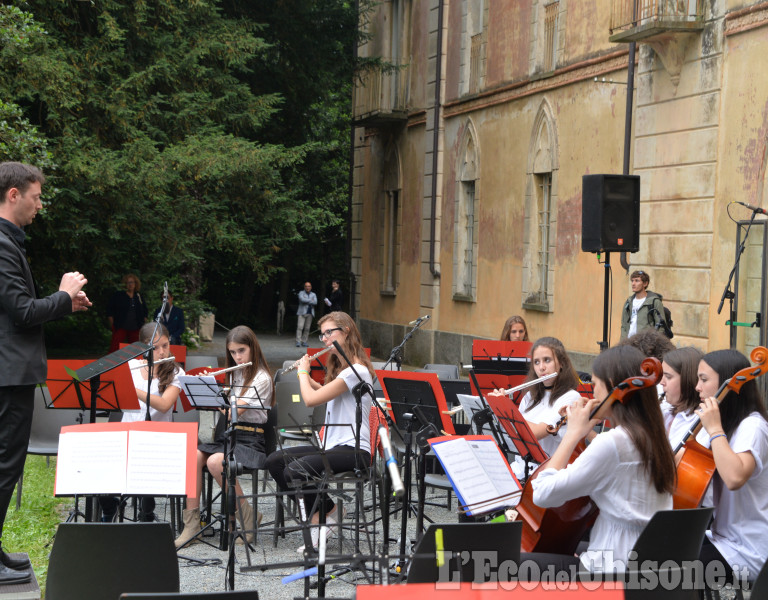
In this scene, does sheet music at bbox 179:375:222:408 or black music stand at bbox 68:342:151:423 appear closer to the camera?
black music stand at bbox 68:342:151:423

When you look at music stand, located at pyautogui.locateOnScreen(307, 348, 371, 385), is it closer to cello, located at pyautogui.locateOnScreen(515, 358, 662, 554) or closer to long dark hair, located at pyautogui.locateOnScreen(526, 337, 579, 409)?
long dark hair, located at pyautogui.locateOnScreen(526, 337, 579, 409)

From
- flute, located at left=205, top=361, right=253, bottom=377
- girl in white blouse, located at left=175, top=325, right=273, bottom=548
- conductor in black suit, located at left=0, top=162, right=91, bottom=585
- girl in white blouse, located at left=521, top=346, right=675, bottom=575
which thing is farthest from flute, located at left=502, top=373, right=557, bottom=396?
conductor in black suit, located at left=0, top=162, right=91, bottom=585

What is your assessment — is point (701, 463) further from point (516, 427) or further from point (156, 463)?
point (156, 463)

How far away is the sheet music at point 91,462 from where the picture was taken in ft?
15.3

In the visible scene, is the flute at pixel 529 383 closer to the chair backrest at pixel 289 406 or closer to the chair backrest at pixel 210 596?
the chair backrest at pixel 289 406

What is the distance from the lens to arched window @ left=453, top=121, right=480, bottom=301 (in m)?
18.9

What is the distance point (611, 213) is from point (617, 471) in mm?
7727

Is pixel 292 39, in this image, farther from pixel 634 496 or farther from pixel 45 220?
pixel 634 496

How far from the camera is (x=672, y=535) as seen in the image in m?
3.78

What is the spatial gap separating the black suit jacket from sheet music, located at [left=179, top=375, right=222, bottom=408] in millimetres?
2015

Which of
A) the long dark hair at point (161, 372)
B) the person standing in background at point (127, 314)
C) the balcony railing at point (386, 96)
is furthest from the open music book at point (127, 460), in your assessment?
the balcony railing at point (386, 96)

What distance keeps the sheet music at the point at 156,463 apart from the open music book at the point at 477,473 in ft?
3.95

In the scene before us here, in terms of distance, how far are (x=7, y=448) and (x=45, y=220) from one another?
1102cm

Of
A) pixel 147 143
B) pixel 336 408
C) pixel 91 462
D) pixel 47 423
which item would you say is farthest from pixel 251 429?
pixel 147 143
